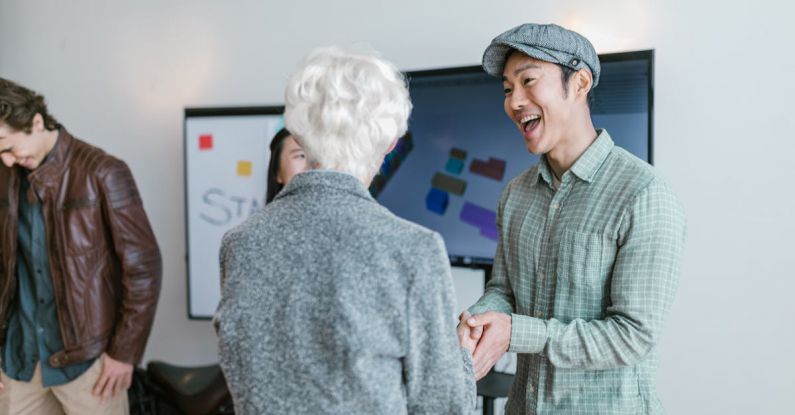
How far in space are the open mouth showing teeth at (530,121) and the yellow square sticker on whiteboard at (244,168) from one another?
2.06 meters

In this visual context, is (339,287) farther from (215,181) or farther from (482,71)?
(215,181)

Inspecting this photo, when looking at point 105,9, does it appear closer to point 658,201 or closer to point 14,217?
point 14,217

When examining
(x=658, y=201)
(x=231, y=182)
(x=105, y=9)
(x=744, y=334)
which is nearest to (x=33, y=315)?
(x=231, y=182)

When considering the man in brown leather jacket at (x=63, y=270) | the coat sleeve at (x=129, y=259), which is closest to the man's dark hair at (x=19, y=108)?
the man in brown leather jacket at (x=63, y=270)

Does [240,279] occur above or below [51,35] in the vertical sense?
below

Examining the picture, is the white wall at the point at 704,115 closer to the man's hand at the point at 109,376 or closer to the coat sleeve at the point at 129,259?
the coat sleeve at the point at 129,259

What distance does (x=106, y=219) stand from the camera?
8.60 feet

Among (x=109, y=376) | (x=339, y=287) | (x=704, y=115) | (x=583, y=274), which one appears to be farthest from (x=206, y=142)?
(x=339, y=287)

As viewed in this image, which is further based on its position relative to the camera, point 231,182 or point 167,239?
point 167,239

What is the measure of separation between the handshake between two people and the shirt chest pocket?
0.43ft

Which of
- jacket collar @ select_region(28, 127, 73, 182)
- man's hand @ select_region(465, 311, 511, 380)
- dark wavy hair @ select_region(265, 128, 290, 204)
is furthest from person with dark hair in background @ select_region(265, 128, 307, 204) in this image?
man's hand @ select_region(465, 311, 511, 380)

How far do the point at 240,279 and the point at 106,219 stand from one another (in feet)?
5.40

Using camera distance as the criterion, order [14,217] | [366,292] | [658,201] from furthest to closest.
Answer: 1. [14,217]
2. [658,201]
3. [366,292]

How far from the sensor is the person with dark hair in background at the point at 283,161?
255 cm
